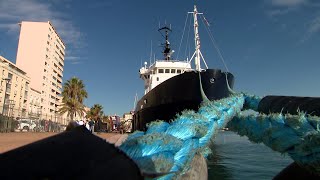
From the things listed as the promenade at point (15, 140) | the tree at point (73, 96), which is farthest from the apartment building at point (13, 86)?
the promenade at point (15, 140)

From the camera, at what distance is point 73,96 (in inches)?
2736

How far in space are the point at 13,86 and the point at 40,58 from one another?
91.9 feet

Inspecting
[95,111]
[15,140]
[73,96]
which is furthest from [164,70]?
[95,111]

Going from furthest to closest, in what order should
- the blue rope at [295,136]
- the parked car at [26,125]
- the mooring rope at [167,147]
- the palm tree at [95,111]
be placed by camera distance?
1. the palm tree at [95,111]
2. the parked car at [26,125]
3. the blue rope at [295,136]
4. the mooring rope at [167,147]

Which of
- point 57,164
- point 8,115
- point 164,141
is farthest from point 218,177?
point 8,115

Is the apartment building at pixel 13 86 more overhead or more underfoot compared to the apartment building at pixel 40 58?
more underfoot

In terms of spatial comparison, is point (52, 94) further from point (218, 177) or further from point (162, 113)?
point (218, 177)

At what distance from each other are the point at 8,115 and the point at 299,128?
107 ft

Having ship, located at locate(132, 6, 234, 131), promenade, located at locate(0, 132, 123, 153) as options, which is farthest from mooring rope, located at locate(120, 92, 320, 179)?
ship, located at locate(132, 6, 234, 131)

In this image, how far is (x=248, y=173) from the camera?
8664 mm

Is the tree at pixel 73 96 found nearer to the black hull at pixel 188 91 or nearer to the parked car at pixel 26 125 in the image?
the parked car at pixel 26 125

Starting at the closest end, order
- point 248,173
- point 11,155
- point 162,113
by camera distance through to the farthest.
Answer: point 11,155 < point 248,173 < point 162,113

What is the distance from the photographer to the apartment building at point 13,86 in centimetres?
6278

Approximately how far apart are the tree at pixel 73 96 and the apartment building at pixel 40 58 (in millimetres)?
22366
